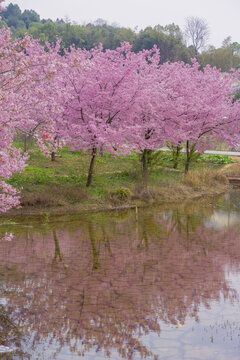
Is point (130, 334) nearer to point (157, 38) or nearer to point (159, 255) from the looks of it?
point (159, 255)

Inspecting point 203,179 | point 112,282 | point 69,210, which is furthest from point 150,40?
point 112,282

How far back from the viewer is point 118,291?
10.9 m

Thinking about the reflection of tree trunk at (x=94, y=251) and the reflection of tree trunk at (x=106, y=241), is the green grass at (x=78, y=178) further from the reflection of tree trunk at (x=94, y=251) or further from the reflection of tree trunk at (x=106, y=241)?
the reflection of tree trunk at (x=106, y=241)

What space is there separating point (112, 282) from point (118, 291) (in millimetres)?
715

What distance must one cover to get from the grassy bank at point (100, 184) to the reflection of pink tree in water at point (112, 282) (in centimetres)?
295

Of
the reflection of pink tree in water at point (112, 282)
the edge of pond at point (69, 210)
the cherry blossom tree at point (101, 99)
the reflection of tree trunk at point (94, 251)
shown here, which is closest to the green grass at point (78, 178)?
the edge of pond at point (69, 210)

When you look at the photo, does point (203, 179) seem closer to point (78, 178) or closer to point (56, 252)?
point (78, 178)

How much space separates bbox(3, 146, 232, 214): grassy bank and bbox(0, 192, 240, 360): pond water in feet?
6.05

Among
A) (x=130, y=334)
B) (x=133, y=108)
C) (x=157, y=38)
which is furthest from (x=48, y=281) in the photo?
(x=157, y=38)

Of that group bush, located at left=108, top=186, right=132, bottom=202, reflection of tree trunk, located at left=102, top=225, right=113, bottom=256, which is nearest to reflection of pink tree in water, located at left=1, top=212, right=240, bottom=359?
reflection of tree trunk, located at left=102, top=225, right=113, bottom=256

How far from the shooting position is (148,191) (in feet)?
80.3

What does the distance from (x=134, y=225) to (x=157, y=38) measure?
287ft

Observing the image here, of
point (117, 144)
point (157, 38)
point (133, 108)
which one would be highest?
point (157, 38)

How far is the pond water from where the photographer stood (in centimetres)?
808
